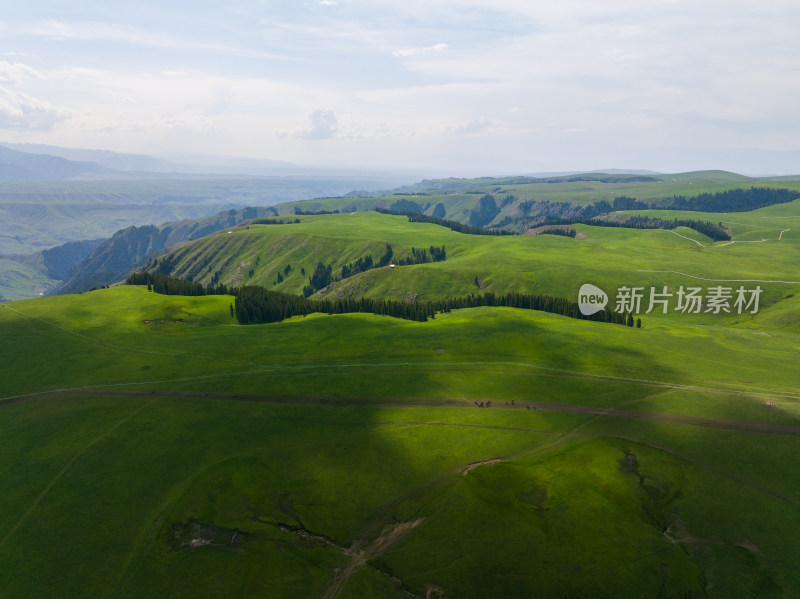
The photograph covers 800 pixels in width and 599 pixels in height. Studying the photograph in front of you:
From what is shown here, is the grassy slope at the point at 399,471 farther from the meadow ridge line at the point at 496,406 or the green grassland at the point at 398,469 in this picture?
the meadow ridge line at the point at 496,406

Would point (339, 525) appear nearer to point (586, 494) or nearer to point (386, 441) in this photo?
point (386, 441)

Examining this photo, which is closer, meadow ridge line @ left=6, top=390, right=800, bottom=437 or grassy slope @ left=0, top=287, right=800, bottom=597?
grassy slope @ left=0, top=287, right=800, bottom=597

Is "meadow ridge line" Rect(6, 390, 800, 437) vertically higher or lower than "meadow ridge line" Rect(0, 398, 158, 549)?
higher

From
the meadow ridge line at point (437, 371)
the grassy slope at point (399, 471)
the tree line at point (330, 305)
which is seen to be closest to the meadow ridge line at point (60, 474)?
the grassy slope at point (399, 471)

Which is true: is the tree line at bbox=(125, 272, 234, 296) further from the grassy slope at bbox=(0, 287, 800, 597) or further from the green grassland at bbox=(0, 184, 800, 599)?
the grassy slope at bbox=(0, 287, 800, 597)

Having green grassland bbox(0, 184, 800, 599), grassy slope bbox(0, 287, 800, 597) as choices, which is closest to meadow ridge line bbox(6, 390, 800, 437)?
green grassland bbox(0, 184, 800, 599)

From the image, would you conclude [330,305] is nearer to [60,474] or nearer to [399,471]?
[60,474]

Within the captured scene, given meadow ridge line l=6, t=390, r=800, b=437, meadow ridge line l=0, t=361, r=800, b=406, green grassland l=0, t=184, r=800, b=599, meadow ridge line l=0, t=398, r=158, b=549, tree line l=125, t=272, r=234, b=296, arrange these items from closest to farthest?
green grassland l=0, t=184, r=800, b=599, meadow ridge line l=0, t=398, r=158, b=549, meadow ridge line l=6, t=390, r=800, b=437, meadow ridge line l=0, t=361, r=800, b=406, tree line l=125, t=272, r=234, b=296

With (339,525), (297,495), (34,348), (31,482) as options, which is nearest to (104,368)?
(34,348)
